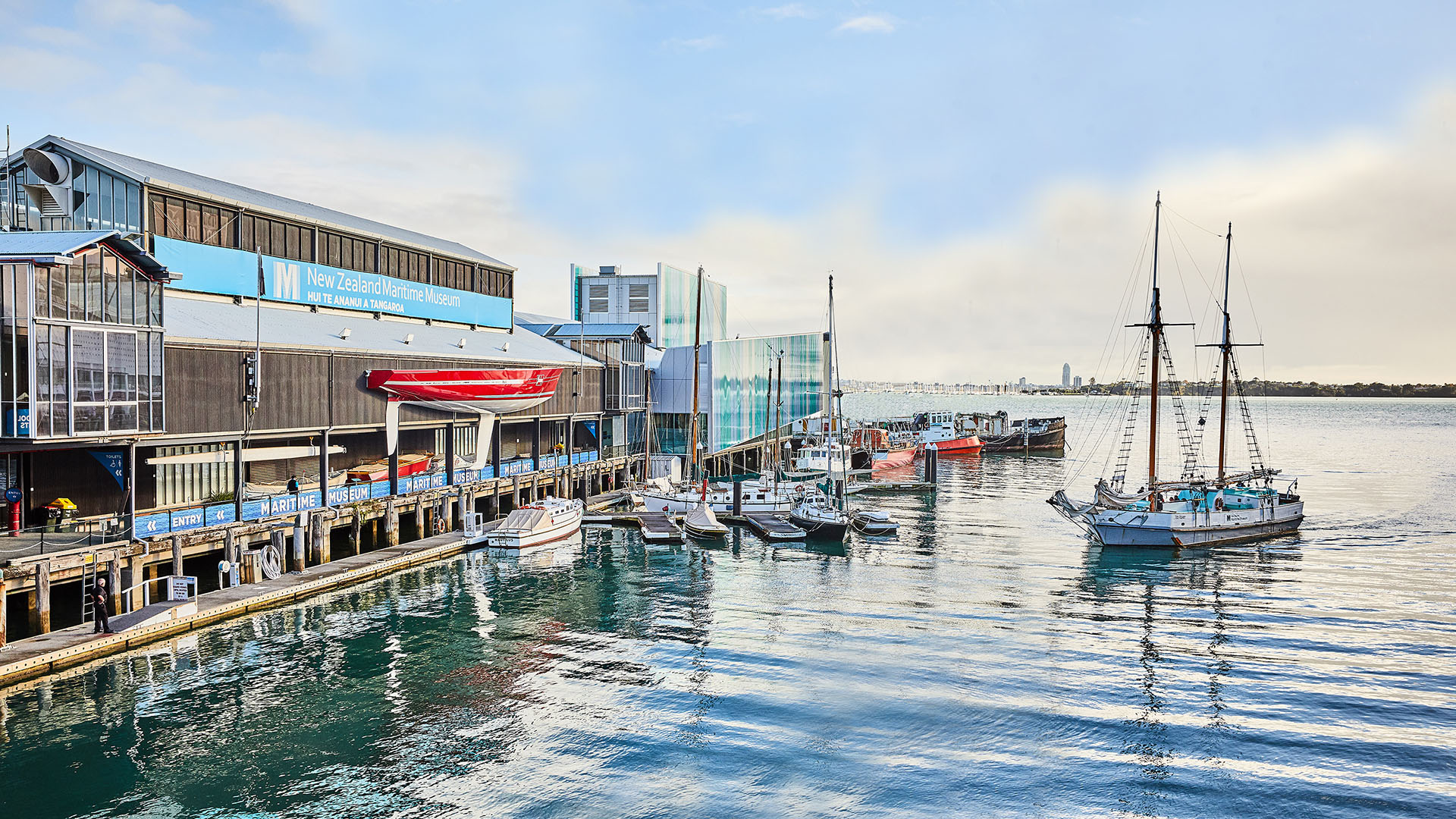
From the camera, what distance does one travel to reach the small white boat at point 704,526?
5253 centimetres

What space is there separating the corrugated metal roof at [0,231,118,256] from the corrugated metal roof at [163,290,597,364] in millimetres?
4877

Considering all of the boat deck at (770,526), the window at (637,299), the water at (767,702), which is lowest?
the water at (767,702)

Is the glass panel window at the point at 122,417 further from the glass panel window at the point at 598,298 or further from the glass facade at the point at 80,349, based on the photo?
the glass panel window at the point at 598,298

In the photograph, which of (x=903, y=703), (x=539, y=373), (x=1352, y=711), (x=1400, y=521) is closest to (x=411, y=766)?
(x=903, y=703)

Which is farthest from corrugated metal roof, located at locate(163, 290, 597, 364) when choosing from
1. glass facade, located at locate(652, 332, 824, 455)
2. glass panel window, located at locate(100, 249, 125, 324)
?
glass facade, located at locate(652, 332, 824, 455)

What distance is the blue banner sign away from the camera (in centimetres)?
4341

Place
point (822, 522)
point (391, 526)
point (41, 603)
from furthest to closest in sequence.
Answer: point (822, 522) → point (391, 526) → point (41, 603)

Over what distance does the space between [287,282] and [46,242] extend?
58.5ft

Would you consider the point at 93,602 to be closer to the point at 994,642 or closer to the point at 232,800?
the point at 232,800

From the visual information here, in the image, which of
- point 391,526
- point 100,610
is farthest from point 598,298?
point 100,610

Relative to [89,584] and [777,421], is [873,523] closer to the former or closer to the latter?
[777,421]

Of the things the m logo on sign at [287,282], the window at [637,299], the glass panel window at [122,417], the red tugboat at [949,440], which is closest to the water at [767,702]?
the glass panel window at [122,417]

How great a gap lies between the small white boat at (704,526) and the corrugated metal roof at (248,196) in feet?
83.5

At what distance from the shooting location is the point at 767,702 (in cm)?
2567
